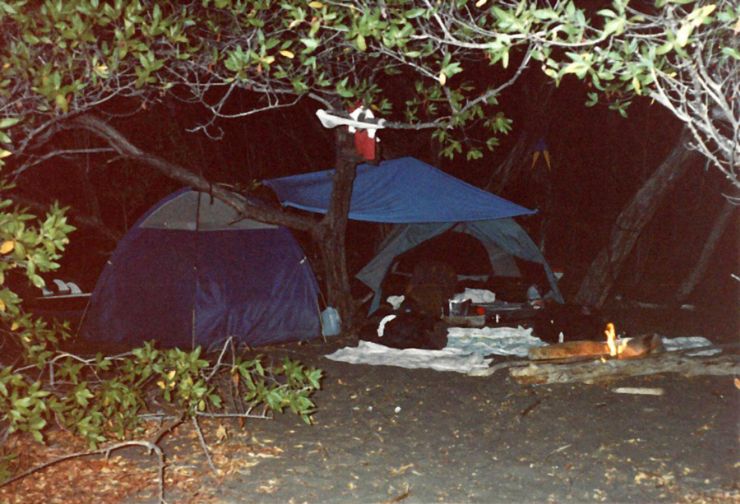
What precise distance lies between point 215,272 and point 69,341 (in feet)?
5.77

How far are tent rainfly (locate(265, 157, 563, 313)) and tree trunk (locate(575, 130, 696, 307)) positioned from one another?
0.68m

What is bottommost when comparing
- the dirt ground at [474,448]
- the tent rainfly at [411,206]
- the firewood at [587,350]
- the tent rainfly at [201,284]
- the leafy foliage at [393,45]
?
the dirt ground at [474,448]

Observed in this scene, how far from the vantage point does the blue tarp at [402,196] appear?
8.52 metres

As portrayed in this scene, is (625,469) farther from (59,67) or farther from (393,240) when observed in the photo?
(393,240)

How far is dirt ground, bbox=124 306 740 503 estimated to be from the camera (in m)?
3.96

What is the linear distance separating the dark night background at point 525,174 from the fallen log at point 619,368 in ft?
14.2

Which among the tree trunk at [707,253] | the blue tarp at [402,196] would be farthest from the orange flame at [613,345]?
the tree trunk at [707,253]

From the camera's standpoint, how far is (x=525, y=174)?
13023 millimetres

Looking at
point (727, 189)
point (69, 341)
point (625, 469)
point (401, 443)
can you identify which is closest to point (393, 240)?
point (69, 341)

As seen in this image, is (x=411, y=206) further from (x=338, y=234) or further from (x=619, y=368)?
(x=619, y=368)

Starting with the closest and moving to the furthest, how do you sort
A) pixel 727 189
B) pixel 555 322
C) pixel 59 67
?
pixel 59 67 → pixel 555 322 → pixel 727 189

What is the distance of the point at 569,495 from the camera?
12.7 feet

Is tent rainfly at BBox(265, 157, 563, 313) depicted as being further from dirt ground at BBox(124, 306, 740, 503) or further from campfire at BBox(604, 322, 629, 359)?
dirt ground at BBox(124, 306, 740, 503)

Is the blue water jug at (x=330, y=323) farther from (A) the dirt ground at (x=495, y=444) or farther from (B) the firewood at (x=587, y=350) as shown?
(B) the firewood at (x=587, y=350)
